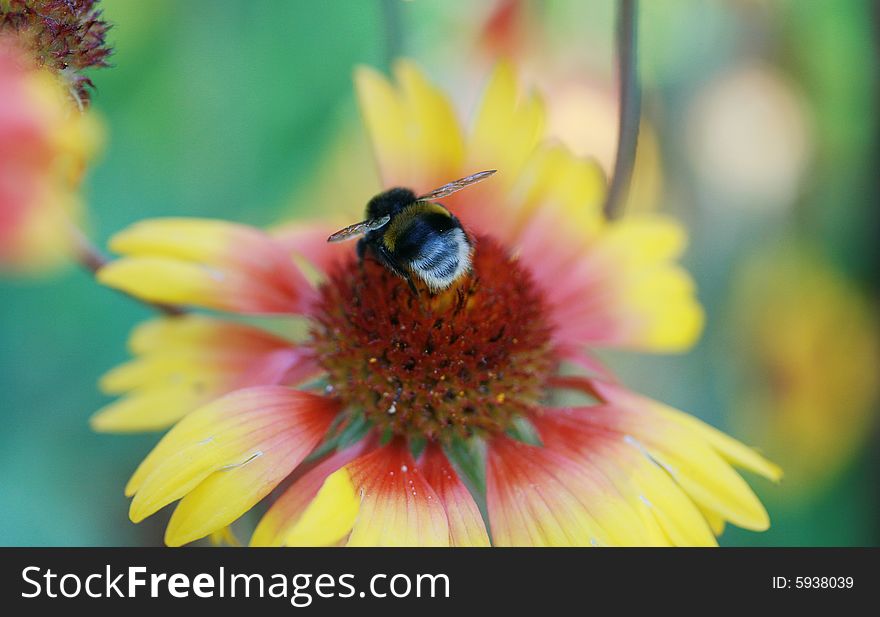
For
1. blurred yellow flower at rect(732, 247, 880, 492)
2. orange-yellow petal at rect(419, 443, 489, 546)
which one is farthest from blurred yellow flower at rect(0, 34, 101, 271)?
blurred yellow flower at rect(732, 247, 880, 492)

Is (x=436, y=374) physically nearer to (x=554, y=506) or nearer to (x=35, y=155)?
(x=554, y=506)

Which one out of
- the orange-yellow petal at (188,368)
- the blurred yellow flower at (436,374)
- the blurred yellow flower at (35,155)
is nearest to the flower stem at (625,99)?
the blurred yellow flower at (436,374)

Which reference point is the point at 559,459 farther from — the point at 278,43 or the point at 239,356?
the point at 278,43

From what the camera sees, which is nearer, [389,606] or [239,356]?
[389,606]

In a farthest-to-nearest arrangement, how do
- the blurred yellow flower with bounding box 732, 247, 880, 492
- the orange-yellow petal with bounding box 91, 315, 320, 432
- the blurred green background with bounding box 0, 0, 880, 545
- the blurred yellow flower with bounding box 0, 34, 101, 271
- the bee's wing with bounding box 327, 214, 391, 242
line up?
the blurred yellow flower with bounding box 732, 247, 880, 492 < the blurred green background with bounding box 0, 0, 880, 545 < the orange-yellow petal with bounding box 91, 315, 320, 432 < the bee's wing with bounding box 327, 214, 391, 242 < the blurred yellow flower with bounding box 0, 34, 101, 271

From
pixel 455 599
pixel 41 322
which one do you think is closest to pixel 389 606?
pixel 455 599

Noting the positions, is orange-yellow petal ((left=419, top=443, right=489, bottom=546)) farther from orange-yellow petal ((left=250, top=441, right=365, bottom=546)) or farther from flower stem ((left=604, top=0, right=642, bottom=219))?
flower stem ((left=604, top=0, right=642, bottom=219))
